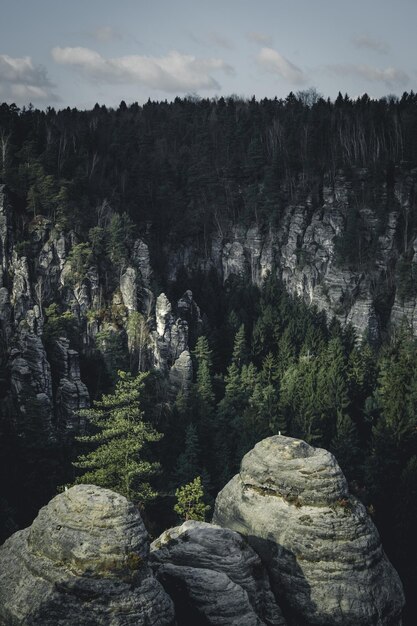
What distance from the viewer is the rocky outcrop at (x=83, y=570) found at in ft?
47.3

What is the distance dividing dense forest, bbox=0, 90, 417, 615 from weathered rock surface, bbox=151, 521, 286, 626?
1324 cm

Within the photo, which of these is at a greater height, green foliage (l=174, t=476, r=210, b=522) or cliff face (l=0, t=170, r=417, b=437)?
cliff face (l=0, t=170, r=417, b=437)

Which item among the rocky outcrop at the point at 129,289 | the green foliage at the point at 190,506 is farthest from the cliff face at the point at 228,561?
the rocky outcrop at the point at 129,289

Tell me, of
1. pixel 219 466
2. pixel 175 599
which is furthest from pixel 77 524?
pixel 219 466

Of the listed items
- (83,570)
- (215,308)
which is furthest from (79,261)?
(83,570)

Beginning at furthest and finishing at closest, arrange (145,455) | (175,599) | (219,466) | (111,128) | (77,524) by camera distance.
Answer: (111,128)
(219,466)
(145,455)
(175,599)
(77,524)

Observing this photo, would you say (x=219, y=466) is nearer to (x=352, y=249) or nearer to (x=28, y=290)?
(x=28, y=290)

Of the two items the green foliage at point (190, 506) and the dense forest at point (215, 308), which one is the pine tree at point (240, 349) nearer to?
the dense forest at point (215, 308)

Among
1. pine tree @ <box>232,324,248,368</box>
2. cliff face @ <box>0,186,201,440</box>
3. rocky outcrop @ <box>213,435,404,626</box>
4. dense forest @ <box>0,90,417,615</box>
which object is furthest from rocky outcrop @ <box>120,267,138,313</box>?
rocky outcrop @ <box>213,435,404,626</box>

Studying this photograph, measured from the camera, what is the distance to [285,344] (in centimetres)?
7306

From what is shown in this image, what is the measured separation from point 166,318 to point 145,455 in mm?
29851

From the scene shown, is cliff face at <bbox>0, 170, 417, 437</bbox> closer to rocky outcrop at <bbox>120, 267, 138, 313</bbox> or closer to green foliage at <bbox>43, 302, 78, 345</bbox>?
rocky outcrop at <bbox>120, 267, 138, 313</bbox>

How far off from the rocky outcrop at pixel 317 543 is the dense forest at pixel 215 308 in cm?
1204

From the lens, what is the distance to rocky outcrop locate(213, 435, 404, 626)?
1947cm
